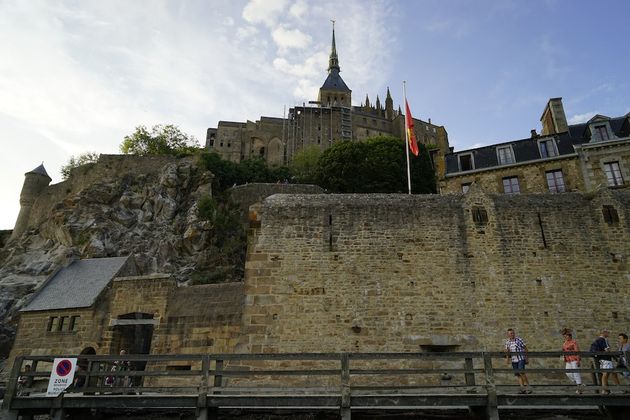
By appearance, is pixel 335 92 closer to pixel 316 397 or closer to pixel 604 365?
pixel 604 365

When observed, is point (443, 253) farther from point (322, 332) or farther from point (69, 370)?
point (69, 370)

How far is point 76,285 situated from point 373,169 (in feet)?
78.4

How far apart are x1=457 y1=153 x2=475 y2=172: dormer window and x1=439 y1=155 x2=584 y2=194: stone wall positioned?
66 centimetres

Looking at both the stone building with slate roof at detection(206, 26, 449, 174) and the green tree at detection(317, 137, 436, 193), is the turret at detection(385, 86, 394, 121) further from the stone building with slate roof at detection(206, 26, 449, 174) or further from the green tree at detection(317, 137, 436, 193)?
the green tree at detection(317, 137, 436, 193)

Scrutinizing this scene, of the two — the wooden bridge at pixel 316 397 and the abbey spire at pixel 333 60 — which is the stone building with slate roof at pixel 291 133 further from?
the wooden bridge at pixel 316 397

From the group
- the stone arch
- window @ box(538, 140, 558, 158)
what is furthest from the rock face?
the stone arch

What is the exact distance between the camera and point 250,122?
77375 millimetres

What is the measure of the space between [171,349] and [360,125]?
72.8 m

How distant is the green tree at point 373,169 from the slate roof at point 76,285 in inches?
791

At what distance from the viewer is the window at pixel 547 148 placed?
26014 millimetres

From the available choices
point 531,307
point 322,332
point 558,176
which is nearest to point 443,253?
point 531,307

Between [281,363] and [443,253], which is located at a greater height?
[443,253]

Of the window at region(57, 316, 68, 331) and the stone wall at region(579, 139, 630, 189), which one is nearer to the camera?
the window at region(57, 316, 68, 331)

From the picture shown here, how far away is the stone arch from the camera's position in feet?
241
